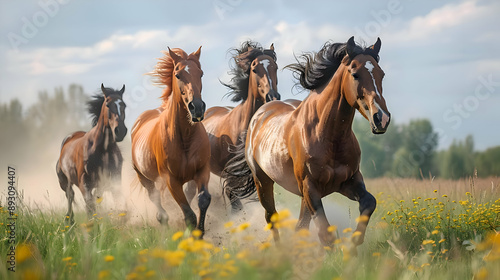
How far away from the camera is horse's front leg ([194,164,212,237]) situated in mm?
6793

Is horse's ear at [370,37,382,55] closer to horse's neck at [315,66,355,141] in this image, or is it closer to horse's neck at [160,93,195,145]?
horse's neck at [315,66,355,141]

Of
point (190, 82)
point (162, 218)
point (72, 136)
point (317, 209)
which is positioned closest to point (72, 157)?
point (72, 136)

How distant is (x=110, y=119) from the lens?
888 centimetres

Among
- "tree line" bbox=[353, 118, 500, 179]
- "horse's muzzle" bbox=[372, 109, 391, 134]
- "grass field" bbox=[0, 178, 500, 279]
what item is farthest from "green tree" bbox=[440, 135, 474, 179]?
"horse's muzzle" bbox=[372, 109, 391, 134]

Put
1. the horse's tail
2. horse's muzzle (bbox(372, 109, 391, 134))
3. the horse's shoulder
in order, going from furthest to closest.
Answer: the horse's shoulder
the horse's tail
horse's muzzle (bbox(372, 109, 391, 134))

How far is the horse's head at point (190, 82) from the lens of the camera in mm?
6496

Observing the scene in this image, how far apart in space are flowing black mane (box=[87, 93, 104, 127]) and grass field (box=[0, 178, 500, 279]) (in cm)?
183

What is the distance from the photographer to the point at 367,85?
16.6ft

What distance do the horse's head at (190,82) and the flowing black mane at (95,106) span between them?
3.30m

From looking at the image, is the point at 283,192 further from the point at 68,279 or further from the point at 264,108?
the point at 68,279

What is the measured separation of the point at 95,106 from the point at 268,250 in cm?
671

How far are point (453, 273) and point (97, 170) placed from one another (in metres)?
6.42

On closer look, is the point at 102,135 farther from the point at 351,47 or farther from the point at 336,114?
the point at 351,47

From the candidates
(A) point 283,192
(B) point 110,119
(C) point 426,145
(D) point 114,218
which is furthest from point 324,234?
(C) point 426,145
